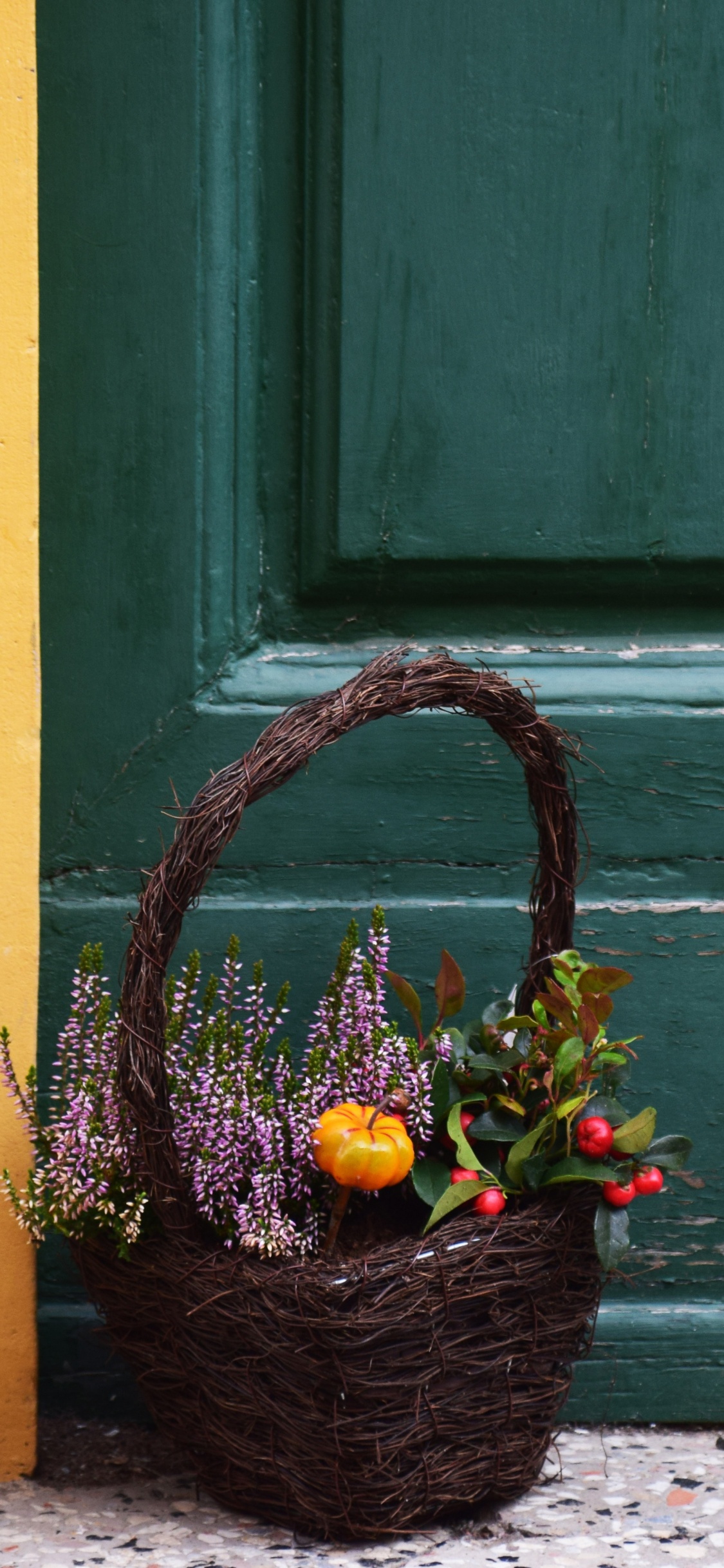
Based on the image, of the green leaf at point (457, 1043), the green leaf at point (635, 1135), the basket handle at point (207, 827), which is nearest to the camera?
the basket handle at point (207, 827)

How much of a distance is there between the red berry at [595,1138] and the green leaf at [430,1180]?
14cm

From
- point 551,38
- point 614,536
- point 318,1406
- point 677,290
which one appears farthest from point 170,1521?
point 551,38

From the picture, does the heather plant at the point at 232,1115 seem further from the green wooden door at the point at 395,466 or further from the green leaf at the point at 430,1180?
the green wooden door at the point at 395,466

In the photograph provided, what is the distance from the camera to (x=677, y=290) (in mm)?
1625

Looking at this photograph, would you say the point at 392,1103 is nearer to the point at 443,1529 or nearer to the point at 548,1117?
the point at 548,1117

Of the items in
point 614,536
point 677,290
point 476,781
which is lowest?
point 476,781

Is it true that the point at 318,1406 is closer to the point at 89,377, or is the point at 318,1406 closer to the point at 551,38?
the point at 89,377

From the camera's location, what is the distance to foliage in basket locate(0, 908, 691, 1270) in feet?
4.11

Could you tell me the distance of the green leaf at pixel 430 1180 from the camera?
4.17 feet

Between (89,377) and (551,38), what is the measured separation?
2.30 ft

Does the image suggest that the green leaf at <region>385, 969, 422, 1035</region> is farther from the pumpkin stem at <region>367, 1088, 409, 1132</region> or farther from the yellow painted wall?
the yellow painted wall

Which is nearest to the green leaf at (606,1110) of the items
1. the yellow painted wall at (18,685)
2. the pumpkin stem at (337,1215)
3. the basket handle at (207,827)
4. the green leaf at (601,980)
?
the green leaf at (601,980)

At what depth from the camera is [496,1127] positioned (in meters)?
1.31

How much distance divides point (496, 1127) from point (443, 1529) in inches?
16.3
